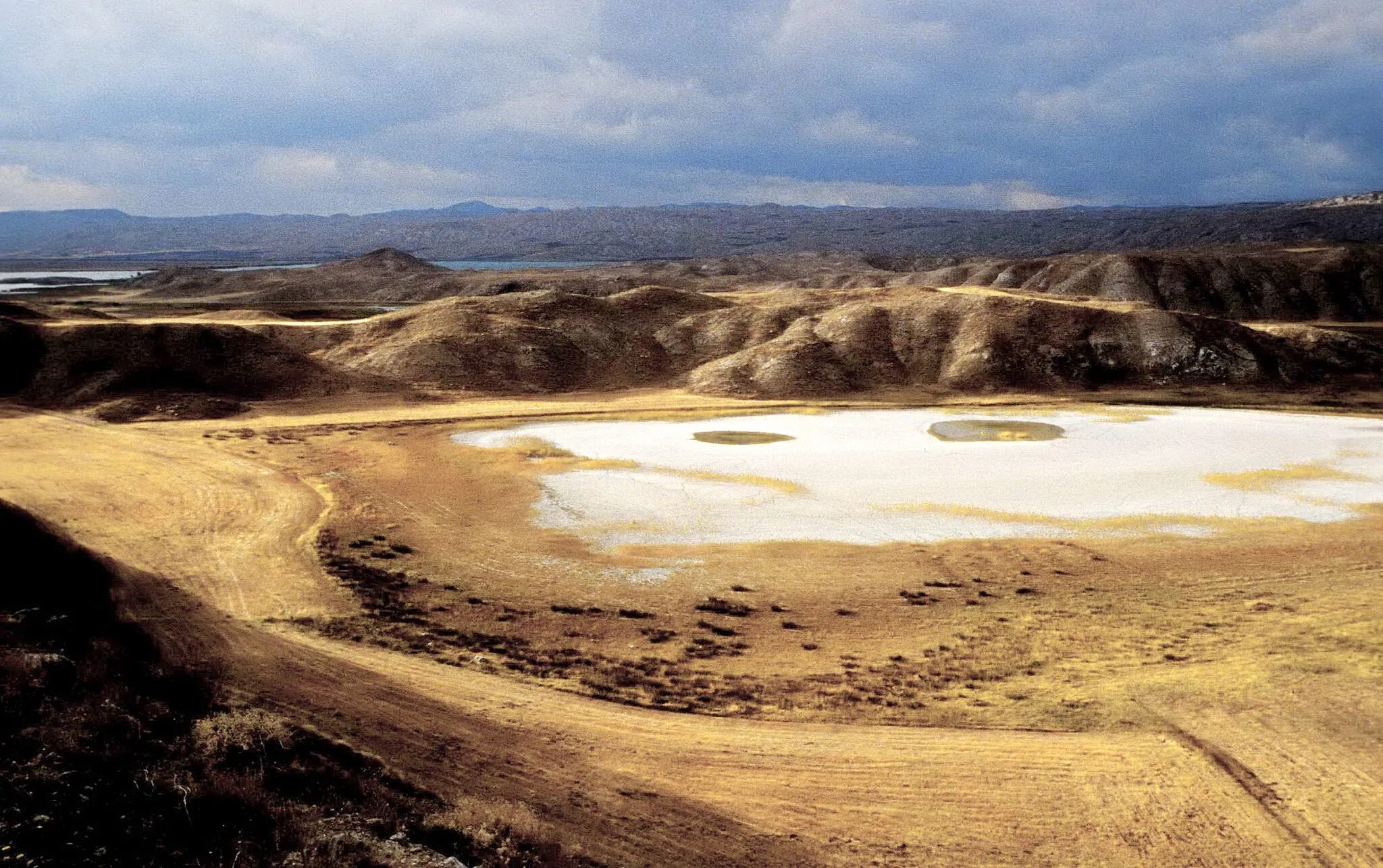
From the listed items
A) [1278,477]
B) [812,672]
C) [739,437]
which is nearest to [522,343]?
[739,437]

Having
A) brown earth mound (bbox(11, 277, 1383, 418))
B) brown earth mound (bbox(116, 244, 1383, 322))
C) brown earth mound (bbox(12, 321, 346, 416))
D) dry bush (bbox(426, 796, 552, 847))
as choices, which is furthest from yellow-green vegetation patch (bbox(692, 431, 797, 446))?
brown earth mound (bbox(116, 244, 1383, 322))

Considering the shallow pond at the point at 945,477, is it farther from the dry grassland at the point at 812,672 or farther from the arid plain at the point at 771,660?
the dry grassland at the point at 812,672

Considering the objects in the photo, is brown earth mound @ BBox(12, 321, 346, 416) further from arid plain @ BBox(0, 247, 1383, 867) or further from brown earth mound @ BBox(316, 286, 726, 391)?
arid plain @ BBox(0, 247, 1383, 867)

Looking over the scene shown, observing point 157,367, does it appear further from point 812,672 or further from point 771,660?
point 812,672

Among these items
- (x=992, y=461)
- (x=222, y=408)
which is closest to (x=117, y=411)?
(x=222, y=408)

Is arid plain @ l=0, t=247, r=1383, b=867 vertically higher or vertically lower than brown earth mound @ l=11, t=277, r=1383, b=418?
lower
